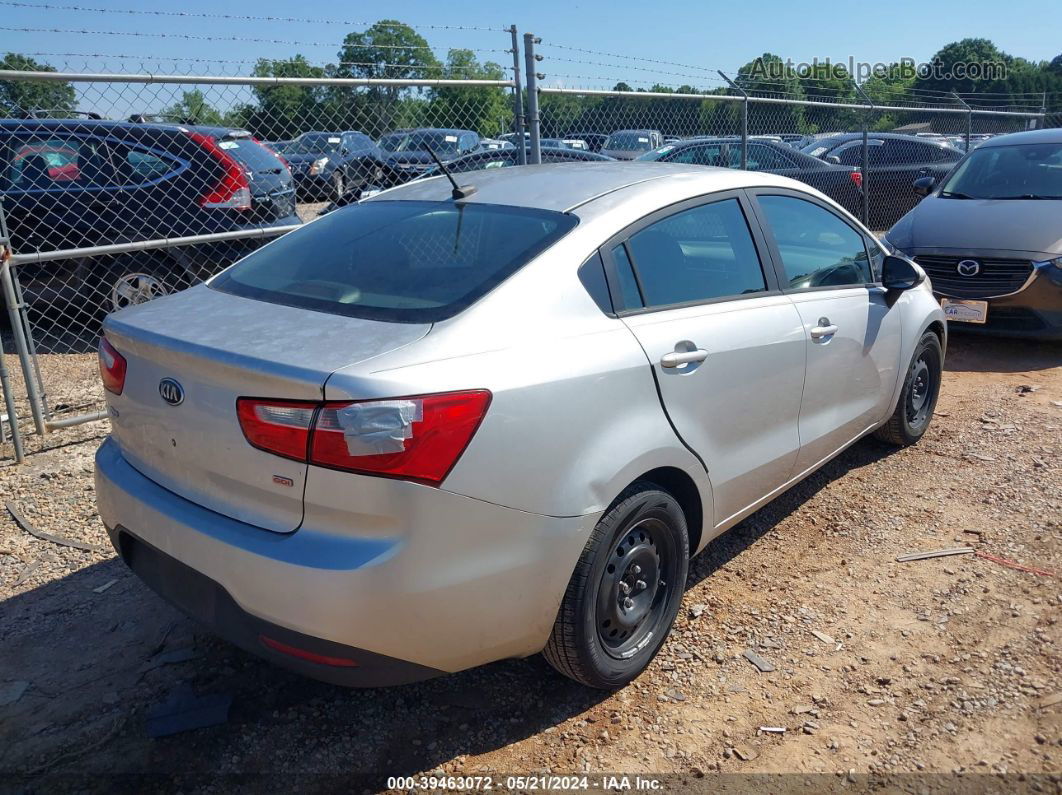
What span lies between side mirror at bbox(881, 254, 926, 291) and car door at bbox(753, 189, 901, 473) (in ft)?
0.20

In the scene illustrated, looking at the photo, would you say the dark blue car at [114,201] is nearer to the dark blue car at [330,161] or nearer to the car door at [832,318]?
the dark blue car at [330,161]

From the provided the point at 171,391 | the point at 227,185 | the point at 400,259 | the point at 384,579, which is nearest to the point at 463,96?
the point at 227,185

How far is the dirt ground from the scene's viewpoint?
2600 millimetres

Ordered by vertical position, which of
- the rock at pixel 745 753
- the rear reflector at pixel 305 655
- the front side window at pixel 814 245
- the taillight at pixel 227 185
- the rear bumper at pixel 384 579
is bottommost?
the rock at pixel 745 753

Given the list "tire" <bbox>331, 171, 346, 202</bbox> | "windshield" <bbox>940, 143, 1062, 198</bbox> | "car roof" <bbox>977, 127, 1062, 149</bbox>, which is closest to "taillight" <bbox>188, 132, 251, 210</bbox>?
"tire" <bbox>331, 171, 346, 202</bbox>

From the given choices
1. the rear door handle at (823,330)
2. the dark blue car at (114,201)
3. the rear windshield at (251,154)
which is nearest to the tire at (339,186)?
the rear windshield at (251,154)

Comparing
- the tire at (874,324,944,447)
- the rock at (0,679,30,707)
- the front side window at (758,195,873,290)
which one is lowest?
→ the rock at (0,679,30,707)

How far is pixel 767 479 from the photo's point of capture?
11.5 ft

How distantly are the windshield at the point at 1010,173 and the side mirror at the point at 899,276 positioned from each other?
12.7 ft

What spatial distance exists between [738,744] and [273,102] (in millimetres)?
5503

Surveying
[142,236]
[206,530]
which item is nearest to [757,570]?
[206,530]

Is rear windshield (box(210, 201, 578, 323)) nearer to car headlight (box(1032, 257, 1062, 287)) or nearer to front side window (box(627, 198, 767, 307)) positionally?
front side window (box(627, 198, 767, 307))

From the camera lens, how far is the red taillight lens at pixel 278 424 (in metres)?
2.23

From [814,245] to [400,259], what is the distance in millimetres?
1990
